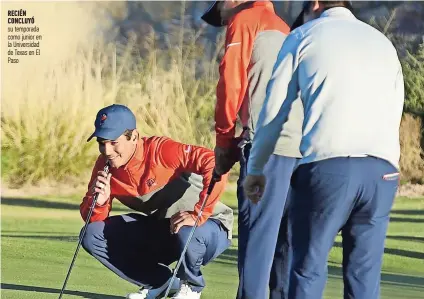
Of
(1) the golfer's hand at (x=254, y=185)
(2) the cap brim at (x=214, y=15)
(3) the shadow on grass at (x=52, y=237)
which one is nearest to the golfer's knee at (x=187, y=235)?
(2) the cap brim at (x=214, y=15)

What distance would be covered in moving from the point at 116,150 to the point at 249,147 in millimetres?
939

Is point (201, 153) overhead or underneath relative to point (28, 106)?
overhead

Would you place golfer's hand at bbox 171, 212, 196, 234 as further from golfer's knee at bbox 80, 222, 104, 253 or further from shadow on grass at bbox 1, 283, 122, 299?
shadow on grass at bbox 1, 283, 122, 299

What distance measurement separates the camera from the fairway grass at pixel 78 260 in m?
6.31

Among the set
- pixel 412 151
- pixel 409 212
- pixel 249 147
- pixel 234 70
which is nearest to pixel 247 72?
pixel 234 70

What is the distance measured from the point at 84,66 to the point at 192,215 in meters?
6.47

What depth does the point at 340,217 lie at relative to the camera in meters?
3.93

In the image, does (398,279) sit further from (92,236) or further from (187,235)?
(92,236)

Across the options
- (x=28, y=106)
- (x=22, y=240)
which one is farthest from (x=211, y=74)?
(x=22, y=240)

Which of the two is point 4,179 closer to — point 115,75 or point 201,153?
point 115,75

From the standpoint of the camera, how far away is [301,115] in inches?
183

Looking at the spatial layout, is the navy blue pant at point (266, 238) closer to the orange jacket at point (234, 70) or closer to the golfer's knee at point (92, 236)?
the orange jacket at point (234, 70)

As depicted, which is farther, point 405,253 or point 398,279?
point 405,253

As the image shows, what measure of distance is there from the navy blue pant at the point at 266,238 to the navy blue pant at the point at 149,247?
0.72m
